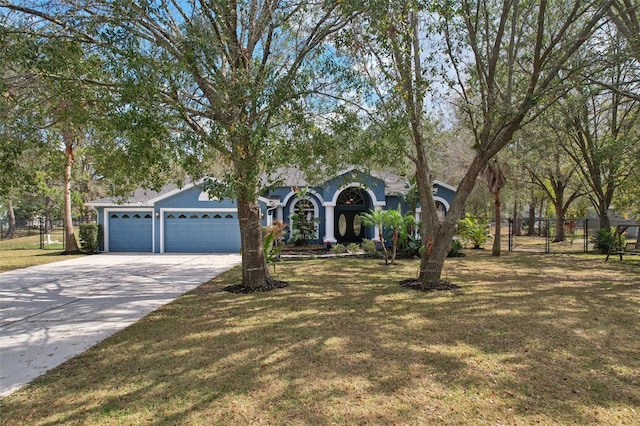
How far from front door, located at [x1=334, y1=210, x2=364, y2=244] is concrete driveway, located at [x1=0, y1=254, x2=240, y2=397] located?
26.8 ft

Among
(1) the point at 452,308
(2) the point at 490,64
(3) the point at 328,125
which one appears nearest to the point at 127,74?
(3) the point at 328,125

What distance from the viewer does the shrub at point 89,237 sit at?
19.2 meters

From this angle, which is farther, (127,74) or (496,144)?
(496,144)

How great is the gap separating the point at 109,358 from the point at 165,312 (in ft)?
8.01

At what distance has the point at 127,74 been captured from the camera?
589 cm

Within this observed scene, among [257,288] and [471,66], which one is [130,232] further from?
[471,66]

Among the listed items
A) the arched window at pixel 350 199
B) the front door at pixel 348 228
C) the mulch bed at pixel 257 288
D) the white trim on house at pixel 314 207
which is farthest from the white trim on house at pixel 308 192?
the mulch bed at pixel 257 288

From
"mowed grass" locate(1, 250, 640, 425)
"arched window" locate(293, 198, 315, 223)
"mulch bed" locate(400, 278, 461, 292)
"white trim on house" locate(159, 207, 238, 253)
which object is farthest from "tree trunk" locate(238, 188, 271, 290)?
"arched window" locate(293, 198, 315, 223)

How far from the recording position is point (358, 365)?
15.7 feet

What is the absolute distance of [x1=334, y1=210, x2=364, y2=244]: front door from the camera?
73.9 feet

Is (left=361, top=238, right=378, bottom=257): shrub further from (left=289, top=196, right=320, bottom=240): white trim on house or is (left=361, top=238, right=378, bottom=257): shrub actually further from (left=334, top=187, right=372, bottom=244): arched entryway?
(left=334, top=187, right=372, bottom=244): arched entryway

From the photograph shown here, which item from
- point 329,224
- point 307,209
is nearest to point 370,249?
point 329,224

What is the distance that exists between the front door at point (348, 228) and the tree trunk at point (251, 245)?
13049 mm

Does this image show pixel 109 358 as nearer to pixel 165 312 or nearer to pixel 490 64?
pixel 165 312
